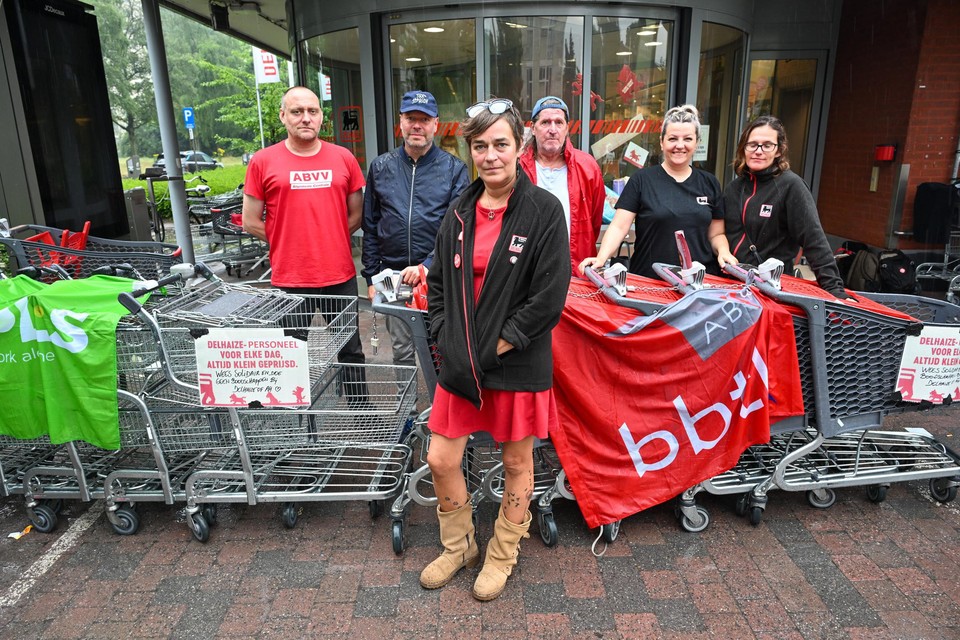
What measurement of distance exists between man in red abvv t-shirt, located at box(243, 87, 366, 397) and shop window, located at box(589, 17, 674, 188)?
4.06 meters

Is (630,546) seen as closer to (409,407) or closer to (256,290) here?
(409,407)

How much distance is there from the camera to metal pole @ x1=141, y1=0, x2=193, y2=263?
328 inches

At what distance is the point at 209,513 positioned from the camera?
3441 mm

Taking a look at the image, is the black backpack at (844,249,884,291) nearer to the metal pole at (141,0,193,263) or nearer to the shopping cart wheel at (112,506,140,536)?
the shopping cart wheel at (112,506,140,536)

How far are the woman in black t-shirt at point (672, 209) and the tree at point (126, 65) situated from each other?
135ft

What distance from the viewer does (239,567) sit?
320 centimetres

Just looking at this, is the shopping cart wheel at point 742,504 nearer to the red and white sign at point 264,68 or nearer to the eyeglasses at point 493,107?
the eyeglasses at point 493,107

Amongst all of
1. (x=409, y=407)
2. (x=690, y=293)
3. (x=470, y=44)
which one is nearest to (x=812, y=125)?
(x=470, y=44)

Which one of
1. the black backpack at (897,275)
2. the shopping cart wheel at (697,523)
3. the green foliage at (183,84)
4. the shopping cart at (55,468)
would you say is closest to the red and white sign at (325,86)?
the shopping cart at (55,468)

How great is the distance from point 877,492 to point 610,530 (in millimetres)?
1617

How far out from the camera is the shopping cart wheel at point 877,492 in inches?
142

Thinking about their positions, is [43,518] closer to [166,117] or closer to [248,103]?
[166,117]

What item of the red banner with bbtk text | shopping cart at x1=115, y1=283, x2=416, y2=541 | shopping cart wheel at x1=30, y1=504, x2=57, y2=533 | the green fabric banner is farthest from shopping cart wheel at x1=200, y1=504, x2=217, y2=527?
the red banner with bbtk text

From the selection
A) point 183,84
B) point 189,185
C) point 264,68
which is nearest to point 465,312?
point 189,185
